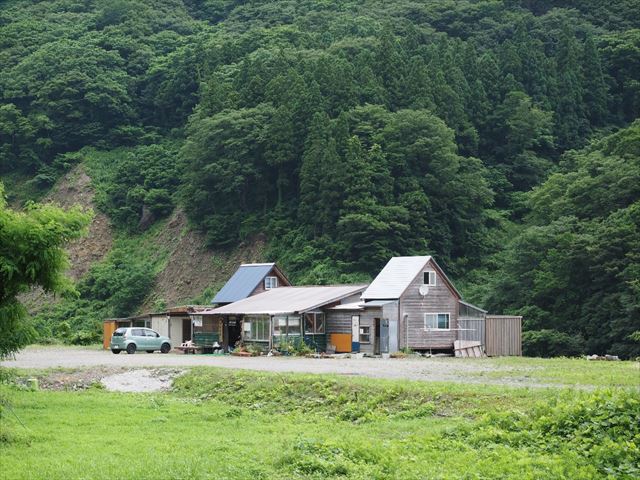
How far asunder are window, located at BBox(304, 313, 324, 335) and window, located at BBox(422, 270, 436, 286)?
17.4ft

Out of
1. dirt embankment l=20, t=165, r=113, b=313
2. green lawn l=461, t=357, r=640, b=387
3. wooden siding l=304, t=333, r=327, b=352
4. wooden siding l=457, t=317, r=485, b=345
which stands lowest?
green lawn l=461, t=357, r=640, b=387

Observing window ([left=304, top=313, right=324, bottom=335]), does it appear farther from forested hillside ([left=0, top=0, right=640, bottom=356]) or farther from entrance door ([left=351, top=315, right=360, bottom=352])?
forested hillside ([left=0, top=0, right=640, bottom=356])

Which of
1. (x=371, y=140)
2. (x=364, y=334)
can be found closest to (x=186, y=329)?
(x=364, y=334)

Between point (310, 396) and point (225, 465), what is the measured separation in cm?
878

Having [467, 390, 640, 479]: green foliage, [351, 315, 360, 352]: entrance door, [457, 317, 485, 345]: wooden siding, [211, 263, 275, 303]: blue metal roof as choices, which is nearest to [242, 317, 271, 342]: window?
[351, 315, 360, 352]: entrance door

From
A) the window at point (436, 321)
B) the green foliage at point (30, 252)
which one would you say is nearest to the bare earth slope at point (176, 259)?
the window at point (436, 321)

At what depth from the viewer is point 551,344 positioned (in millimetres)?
49125

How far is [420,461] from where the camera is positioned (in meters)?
15.4

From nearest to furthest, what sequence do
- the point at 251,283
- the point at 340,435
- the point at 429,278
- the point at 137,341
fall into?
the point at 340,435 → the point at 429,278 → the point at 137,341 → the point at 251,283

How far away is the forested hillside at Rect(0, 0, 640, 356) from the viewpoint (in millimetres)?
54438

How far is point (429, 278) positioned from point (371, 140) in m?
20.6

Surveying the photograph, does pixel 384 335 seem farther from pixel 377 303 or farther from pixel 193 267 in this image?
pixel 193 267

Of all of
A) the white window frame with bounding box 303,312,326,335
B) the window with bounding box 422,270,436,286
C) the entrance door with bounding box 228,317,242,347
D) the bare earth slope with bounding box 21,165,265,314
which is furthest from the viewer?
the bare earth slope with bounding box 21,165,265,314

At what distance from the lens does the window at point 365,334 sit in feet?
151
